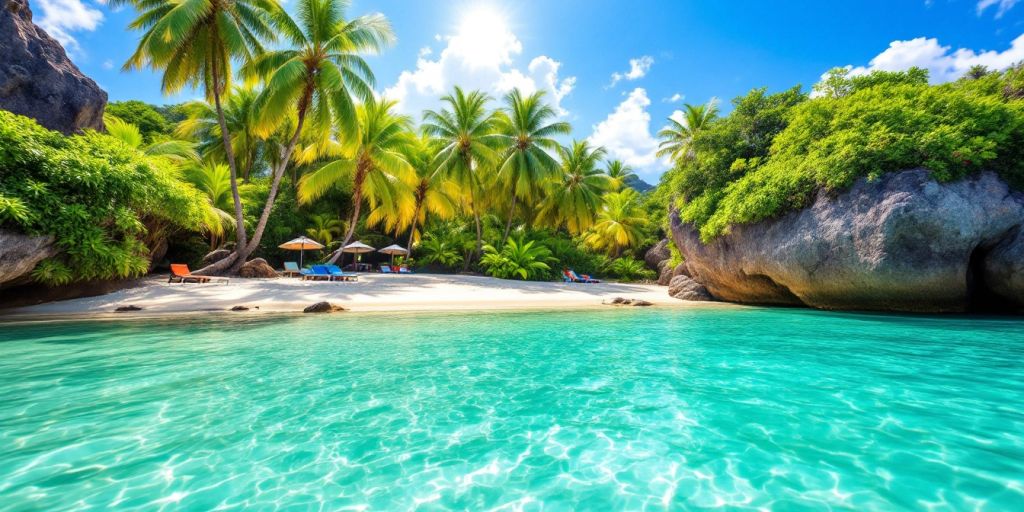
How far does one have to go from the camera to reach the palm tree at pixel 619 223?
29109 mm

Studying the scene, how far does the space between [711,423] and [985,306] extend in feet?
48.2

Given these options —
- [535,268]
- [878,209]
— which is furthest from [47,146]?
[878,209]

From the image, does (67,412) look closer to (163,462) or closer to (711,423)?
(163,462)

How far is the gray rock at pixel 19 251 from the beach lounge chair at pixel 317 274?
929cm

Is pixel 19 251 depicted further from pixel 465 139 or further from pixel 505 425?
pixel 465 139

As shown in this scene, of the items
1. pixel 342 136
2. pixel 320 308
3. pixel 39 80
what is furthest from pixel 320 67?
pixel 320 308

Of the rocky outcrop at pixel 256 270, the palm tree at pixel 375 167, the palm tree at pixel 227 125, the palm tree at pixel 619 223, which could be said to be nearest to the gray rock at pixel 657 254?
the palm tree at pixel 619 223

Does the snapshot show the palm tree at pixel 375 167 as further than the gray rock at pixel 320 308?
Yes

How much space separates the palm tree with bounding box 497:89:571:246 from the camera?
24.5 meters

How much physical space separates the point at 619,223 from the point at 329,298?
71.3ft

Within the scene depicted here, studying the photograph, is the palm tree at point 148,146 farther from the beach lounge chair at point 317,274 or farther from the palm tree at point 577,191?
the palm tree at point 577,191

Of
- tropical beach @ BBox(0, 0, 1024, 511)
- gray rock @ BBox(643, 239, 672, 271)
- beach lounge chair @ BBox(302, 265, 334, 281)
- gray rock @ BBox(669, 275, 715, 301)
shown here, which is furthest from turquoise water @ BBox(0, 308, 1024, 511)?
gray rock @ BBox(643, 239, 672, 271)

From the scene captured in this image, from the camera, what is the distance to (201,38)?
599 inches

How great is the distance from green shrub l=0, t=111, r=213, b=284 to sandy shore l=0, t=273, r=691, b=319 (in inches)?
45.6
